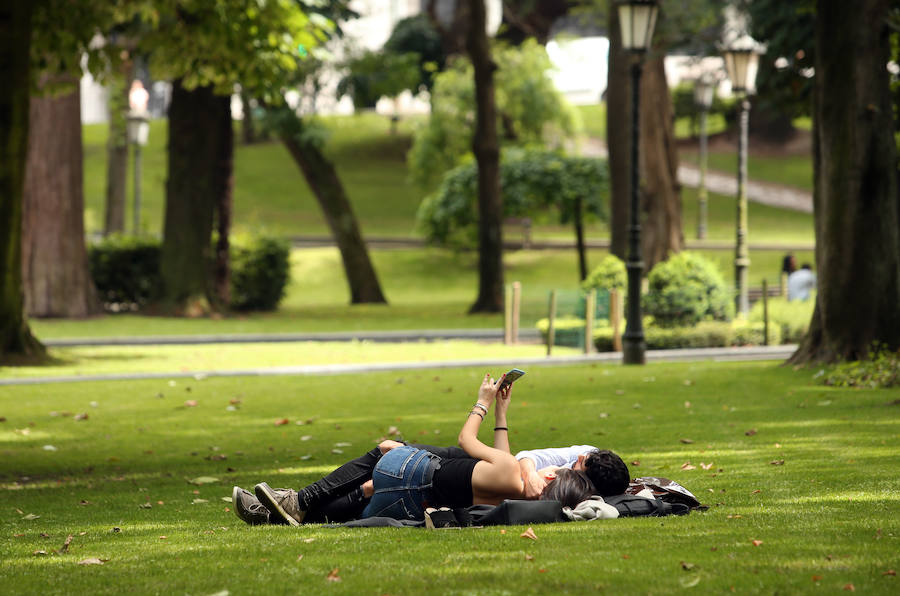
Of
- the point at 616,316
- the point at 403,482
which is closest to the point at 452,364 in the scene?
the point at 616,316

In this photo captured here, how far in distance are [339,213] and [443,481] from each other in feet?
98.1

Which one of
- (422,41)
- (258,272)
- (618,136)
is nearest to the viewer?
(618,136)

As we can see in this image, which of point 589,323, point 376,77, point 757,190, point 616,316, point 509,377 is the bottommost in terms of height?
point 589,323

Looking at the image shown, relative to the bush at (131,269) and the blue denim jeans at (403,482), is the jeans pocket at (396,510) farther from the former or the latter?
the bush at (131,269)

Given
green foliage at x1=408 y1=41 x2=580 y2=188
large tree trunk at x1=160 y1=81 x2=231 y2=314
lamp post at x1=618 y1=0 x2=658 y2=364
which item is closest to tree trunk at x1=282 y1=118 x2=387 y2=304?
large tree trunk at x1=160 y1=81 x2=231 y2=314

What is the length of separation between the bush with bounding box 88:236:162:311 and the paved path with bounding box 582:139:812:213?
43.5 meters

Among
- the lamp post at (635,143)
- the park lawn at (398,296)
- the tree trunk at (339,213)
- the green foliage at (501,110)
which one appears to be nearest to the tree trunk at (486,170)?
the park lawn at (398,296)

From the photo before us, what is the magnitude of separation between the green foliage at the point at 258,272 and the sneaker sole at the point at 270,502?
26.7 metres

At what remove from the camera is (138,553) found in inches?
249

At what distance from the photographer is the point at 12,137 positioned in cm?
1470

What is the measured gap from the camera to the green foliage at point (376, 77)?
3700 cm

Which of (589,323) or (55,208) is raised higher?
(55,208)

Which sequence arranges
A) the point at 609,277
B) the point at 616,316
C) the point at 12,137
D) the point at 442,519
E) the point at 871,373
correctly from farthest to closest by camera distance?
the point at 609,277
the point at 616,316
the point at 12,137
the point at 871,373
the point at 442,519

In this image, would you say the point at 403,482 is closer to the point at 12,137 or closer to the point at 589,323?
the point at 12,137
